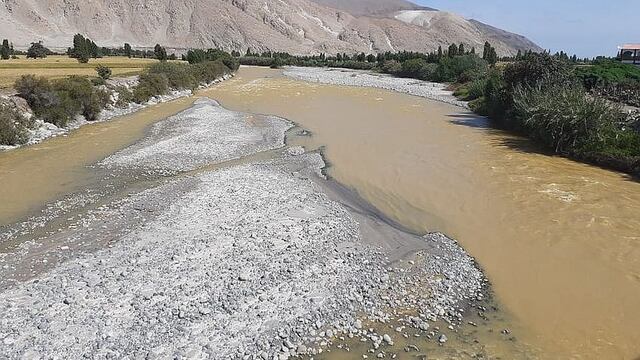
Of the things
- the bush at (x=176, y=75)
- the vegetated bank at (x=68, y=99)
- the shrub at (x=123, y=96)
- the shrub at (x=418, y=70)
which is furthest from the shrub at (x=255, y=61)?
the shrub at (x=123, y=96)

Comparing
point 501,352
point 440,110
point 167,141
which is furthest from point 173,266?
point 440,110

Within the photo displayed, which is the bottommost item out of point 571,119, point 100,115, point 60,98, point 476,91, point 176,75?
point 100,115

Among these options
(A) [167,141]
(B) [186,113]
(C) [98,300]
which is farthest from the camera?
(B) [186,113]

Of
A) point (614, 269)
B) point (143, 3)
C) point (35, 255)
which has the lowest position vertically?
point (35, 255)

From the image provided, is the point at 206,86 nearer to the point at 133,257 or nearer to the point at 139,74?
the point at 139,74

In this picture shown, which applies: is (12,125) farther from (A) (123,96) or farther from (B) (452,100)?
(B) (452,100)

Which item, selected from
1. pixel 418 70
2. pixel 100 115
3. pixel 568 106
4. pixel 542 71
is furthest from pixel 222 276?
pixel 418 70
